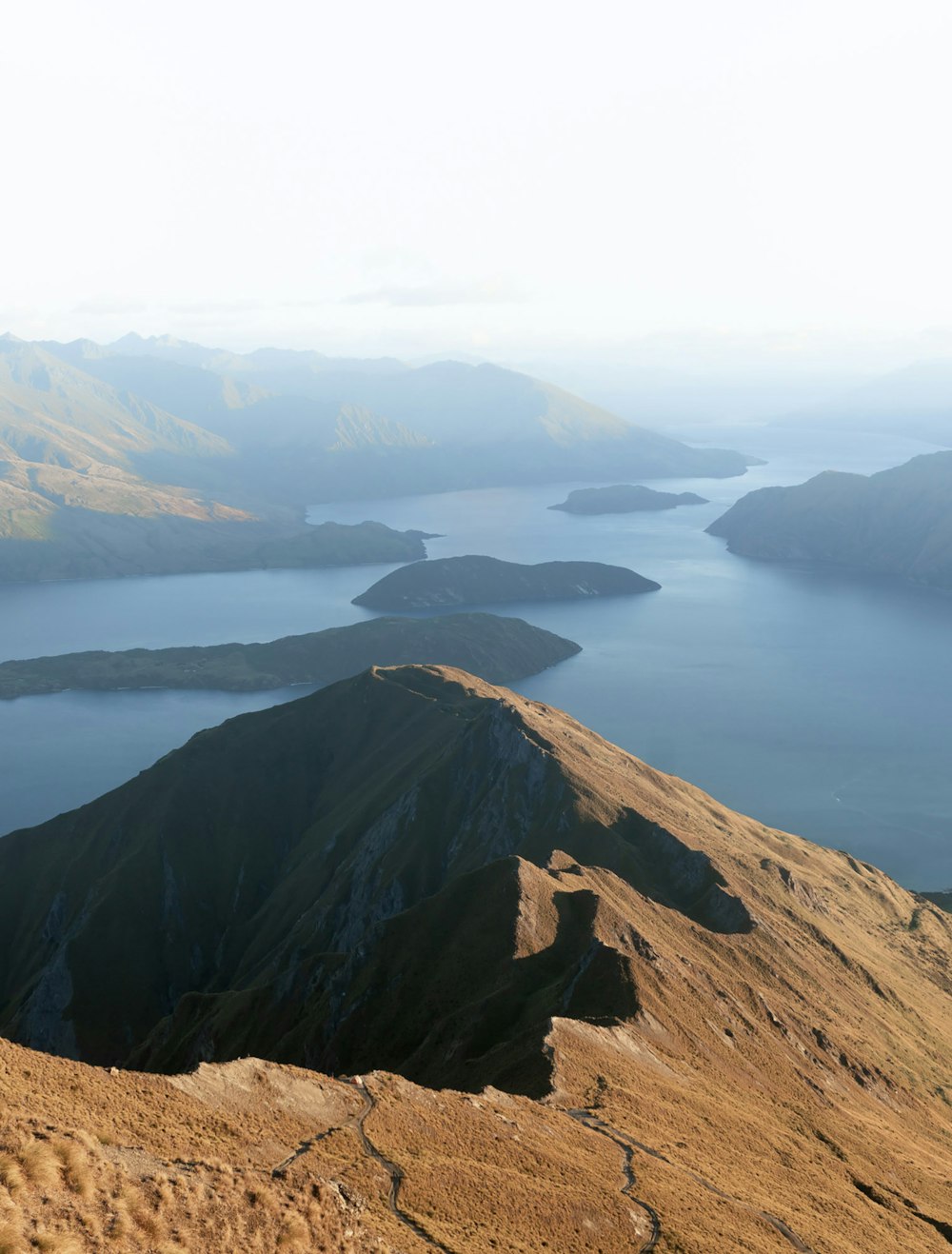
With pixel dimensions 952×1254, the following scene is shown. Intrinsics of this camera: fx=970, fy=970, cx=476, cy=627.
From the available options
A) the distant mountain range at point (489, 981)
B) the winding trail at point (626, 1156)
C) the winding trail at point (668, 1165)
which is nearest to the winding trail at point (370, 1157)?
the distant mountain range at point (489, 981)

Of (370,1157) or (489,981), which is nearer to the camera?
(370,1157)

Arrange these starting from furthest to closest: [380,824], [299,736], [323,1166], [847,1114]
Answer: [299,736]
[380,824]
[847,1114]
[323,1166]

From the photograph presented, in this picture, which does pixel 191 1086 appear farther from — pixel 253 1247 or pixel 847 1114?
pixel 847 1114

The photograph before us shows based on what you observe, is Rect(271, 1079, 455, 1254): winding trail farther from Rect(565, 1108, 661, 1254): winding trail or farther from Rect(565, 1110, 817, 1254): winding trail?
Rect(565, 1110, 817, 1254): winding trail

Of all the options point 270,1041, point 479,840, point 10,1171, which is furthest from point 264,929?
point 10,1171

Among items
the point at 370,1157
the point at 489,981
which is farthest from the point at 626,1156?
the point at 489,981

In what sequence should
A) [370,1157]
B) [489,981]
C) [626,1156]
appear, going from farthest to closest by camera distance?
[489,981] → [626,1156] → [370,1157]

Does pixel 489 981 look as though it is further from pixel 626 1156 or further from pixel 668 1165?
pixel 668 1165
